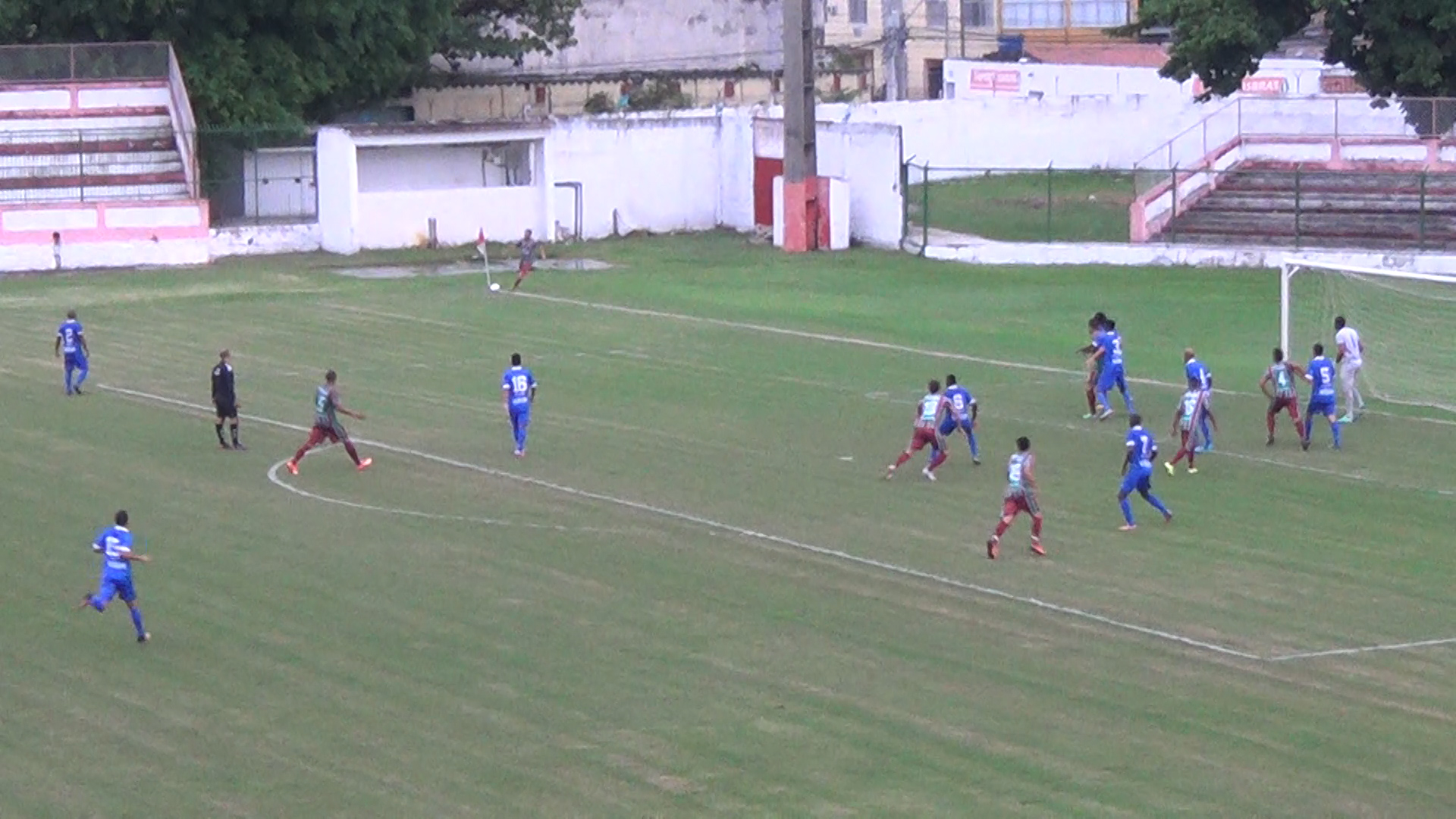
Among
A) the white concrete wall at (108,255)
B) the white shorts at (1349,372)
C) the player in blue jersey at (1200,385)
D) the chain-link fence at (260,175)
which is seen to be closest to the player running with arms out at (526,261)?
the white concrete wall at (108,255)

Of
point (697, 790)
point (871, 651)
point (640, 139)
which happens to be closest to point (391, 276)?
point (640, 139)

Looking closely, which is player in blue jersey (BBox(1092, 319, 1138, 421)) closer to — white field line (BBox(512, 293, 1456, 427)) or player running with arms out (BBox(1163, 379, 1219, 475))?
white field line (BBox(512, 293, 1456, 427))

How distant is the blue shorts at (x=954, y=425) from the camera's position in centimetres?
2830

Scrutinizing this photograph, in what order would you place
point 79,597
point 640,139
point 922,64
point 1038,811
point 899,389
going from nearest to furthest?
point 1038,811
point 79,597
point 899,389
point 640,139
point 922,64

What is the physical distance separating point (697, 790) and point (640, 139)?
4605 cm

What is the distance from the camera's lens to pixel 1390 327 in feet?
124

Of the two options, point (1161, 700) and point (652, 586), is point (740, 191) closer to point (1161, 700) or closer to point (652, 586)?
point (652, 586)

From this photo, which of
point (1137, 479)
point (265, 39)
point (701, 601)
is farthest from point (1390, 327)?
point (265, 39)

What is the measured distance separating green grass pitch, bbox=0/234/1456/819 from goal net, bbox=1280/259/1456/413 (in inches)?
54.0

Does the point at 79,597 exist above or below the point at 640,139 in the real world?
below

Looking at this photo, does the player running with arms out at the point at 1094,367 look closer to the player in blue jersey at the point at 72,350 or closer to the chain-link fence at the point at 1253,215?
the player in blue jersey at the point at 72,350

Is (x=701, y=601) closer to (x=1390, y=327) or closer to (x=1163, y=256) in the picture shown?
(x=1390, y=327)

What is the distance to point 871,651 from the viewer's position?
2041cm

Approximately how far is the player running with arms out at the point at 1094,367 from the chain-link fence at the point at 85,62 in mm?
32476
